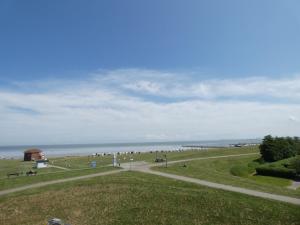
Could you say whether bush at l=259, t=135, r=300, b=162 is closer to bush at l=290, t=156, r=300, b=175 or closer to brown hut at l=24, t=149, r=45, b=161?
bush at l=290, t=156, r=300, b=175

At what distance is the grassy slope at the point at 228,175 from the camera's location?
1192 inches

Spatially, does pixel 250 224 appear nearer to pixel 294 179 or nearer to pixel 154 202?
pixel 154 202

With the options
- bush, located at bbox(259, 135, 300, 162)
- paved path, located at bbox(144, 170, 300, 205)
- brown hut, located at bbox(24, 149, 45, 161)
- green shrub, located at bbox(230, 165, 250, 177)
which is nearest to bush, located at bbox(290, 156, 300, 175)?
green shrub, located at bbox(230, 165, 250, 177)

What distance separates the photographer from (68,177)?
3825cm

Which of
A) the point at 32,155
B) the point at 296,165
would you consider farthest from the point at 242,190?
the point at 32,155

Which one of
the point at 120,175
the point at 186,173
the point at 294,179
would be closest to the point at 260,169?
the point at 294,179

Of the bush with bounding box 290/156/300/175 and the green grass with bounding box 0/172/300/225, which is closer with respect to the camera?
the green grass with bounding box 0/172/300/225

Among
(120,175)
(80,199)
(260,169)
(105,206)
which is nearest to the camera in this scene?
(105,206)

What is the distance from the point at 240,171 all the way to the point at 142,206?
2801cm

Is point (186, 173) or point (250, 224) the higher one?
point (186, 173)

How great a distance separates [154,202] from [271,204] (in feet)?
26.0

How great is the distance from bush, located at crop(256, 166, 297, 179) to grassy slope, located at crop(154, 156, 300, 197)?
4.99 feet

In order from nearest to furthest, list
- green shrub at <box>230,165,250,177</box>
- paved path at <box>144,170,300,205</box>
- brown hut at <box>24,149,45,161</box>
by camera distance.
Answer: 1. paved path at <box>144,170,300,205</box>
2. green shrub at <box>230,165,250,177</box>
3. brown hut at <box>24,149,45,161</box>

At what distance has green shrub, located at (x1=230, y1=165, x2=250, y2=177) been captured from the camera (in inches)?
1915
